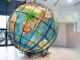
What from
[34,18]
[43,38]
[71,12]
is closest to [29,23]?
[34,18]

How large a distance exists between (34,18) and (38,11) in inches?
6.6

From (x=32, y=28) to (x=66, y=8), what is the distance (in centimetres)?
570

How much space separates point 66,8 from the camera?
26.6 feet

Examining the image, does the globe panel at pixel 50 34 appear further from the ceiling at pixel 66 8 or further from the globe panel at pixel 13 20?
the ceiling at pixel 66 8

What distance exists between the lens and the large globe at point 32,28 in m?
2.73

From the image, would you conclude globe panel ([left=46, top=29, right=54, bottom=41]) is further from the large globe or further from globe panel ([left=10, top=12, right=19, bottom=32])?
globe panel ([left=10, top=12, right=19, bottom=32])

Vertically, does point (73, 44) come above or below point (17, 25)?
below

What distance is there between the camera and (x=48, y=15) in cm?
291

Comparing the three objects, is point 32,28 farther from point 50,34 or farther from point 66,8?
point 66,8

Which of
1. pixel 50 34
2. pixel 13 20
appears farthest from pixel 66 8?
pixel 13 20

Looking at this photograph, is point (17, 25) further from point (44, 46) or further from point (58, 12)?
point (58, 12)

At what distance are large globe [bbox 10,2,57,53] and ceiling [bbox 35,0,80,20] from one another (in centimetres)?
424

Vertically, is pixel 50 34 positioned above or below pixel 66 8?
below

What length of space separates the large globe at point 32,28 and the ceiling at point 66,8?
424cm
